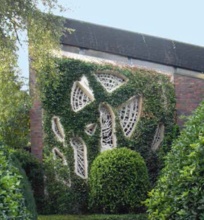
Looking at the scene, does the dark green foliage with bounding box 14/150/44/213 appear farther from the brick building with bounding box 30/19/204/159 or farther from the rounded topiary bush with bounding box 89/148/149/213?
the rounded topiary bush with bounding box 89/148/149/213

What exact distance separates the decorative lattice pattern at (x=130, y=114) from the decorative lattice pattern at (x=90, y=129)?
59 cm

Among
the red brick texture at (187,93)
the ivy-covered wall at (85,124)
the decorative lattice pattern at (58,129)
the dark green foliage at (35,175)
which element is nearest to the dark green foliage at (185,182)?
the ivy-covered wall at (85,124)

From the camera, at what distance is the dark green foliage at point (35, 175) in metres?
9.55

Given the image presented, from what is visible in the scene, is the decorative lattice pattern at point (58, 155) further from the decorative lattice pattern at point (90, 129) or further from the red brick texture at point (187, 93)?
the red brick texture at point (187, 93)

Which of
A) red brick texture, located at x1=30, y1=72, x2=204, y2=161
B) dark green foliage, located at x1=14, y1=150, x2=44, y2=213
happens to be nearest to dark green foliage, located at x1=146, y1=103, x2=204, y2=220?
dark green foliage, located at x1=14, y1=150, x2=44, y2=213

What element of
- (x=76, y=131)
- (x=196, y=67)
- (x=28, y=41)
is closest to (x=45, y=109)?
(x=76, y=131)

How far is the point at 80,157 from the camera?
9.61 meters

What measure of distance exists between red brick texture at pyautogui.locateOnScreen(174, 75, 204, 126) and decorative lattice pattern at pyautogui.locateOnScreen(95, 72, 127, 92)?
1.29 metres

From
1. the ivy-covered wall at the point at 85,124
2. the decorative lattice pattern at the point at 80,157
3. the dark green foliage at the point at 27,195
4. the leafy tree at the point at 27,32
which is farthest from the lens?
the decorative lattice pattern at the point at 80,157

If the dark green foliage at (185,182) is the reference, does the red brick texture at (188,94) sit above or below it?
above

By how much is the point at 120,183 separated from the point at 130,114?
1.96m

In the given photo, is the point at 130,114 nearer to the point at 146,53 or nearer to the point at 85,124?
the point at 85,124

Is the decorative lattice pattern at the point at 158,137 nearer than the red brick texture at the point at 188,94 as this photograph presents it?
Yes

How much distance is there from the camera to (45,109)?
965 cm
